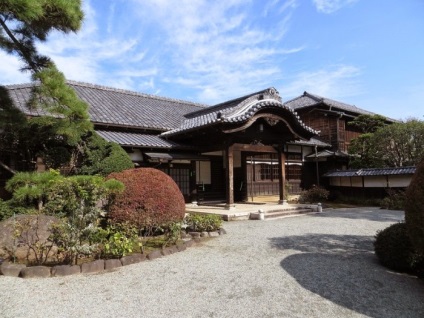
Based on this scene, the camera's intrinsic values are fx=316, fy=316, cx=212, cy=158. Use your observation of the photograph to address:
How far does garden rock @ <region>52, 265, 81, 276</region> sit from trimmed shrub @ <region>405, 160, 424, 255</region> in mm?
5242

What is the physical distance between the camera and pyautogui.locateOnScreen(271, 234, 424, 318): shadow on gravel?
13.4 ft

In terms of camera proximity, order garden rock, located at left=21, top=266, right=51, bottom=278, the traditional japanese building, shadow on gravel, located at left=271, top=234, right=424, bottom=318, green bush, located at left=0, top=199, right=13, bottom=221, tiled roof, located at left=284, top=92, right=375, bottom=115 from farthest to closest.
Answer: tiled roof, located at left=284, top=92, right=375, bottom=115 < the traditional japanese building < green bush, located at left=0, top=199, right=13, bottom=221 < garden rock, located at left=21, top=266, right=51, bottom=278 < shadow on gravel, located at left=271, top=234, right=424, bottom=318

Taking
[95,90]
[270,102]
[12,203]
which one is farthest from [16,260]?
[95,90]

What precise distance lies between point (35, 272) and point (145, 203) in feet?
9.82

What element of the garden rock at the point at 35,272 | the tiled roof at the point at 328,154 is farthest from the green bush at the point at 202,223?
the tiled roof at the point at 328,154

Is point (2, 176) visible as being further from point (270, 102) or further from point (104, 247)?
point (270, 102)

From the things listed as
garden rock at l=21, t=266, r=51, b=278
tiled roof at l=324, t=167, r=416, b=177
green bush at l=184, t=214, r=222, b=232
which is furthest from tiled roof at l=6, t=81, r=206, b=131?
tiled roof at l=324, t=167, r=416, b=177

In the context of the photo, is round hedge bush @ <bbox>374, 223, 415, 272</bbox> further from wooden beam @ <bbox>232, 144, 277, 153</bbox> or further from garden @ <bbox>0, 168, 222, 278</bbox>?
wooden beam @ <bbox>232, 144, 277, 153</bbox>

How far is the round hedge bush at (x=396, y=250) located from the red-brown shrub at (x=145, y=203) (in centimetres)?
461

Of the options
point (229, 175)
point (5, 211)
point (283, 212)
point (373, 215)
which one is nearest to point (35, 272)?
point (5, 211)

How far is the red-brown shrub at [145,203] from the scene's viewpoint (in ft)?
25.1

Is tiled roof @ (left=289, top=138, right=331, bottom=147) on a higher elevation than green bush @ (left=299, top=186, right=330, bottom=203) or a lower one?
higher

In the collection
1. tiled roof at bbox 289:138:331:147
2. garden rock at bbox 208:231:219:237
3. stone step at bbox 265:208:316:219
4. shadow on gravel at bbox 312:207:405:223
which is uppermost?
tiled roof at bbox 289:138:331:147

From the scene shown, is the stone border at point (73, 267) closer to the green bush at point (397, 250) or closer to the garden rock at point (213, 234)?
the garden rock at point (213, 234)
